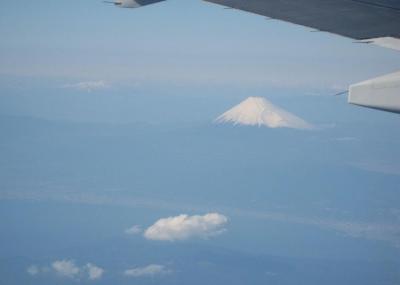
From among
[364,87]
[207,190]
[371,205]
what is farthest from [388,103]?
[207,190]

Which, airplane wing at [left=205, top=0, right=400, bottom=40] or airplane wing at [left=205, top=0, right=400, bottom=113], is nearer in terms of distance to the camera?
airplane wing at [left=205, top=0, right=400, bottom=113]

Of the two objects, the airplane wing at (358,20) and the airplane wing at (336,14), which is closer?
the airplane wing at (358,20)

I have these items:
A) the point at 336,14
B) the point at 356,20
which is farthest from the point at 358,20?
the point at 336,14

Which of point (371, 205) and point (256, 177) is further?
point (256, 177)

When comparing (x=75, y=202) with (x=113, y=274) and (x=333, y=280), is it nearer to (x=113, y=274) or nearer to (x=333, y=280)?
(x=113, y=274)

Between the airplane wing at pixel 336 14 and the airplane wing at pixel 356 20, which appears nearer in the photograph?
the airplane wing at pixel 356 20

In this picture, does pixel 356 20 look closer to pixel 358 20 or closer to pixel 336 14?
pixel 358 20

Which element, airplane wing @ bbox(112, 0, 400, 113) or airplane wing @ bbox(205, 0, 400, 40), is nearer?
airplane wing @ bbox(112, 0, 400, 113)

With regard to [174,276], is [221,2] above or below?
above
